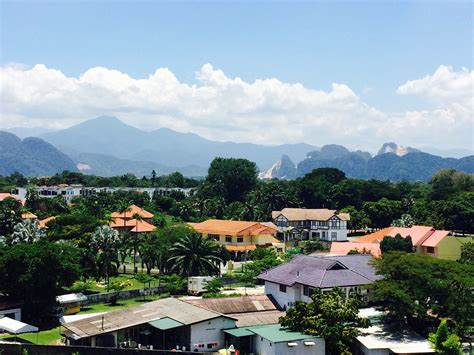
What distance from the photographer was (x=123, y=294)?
Answer: 163 ft

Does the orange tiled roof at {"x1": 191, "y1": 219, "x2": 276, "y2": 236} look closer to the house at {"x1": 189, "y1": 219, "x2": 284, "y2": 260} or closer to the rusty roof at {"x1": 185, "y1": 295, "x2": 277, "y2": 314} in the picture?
the house at {"x1": 189, "y1": 219, "x2": 284, "y2": 260}

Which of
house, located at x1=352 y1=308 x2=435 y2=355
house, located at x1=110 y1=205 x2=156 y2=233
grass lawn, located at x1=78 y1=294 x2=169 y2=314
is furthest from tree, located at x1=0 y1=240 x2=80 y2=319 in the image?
house, located at x1=110 y1=205 x2=156 y2=233

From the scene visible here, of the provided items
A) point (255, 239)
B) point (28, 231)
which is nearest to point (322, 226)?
point (255, 239)

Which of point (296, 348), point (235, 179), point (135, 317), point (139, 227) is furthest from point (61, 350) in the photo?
point (235, 179)

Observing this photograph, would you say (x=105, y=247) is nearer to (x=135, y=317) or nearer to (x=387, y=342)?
(x=135, y=317)

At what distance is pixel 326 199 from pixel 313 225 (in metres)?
20.0

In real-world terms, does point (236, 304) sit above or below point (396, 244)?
below

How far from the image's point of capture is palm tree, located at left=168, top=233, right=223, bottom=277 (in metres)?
53.5

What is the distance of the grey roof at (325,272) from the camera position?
134 ft

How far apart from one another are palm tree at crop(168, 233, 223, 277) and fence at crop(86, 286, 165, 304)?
281 centimetres

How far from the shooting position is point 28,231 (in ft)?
191

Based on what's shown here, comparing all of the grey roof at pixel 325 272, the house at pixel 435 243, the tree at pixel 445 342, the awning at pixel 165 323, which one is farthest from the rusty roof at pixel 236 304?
the house at pixel 435 243

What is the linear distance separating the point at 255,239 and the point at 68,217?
2349cm

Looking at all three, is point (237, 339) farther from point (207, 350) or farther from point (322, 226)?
point (322, 226)
